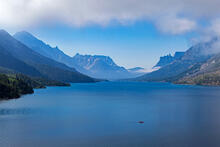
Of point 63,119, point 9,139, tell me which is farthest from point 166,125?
point 9,139

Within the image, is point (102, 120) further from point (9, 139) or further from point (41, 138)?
point (9, 139)

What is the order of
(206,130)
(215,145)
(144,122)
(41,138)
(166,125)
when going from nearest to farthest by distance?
(215,145), (41,138), (206,130), (166,125), (144,122)

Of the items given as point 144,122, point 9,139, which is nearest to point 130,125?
point 144,122

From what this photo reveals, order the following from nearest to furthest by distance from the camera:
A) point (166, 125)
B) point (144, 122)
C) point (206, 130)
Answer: point (206, 130) < point (166, 125) < point (144, 122)

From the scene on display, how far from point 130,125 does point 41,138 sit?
3369cm

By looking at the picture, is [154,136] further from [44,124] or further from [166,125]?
[44,124]

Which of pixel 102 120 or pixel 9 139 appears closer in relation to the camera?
pixel 9 139

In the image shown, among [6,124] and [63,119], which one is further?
[63,119]

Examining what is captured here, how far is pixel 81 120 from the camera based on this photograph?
99812 millimetres

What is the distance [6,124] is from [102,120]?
3644 centimetres

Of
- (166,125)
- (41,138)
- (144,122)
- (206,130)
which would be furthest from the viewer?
(144,122)

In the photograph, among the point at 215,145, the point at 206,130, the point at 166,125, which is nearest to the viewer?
the point at 215,145

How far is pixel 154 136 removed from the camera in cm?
7400

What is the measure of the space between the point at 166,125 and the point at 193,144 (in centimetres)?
2461
